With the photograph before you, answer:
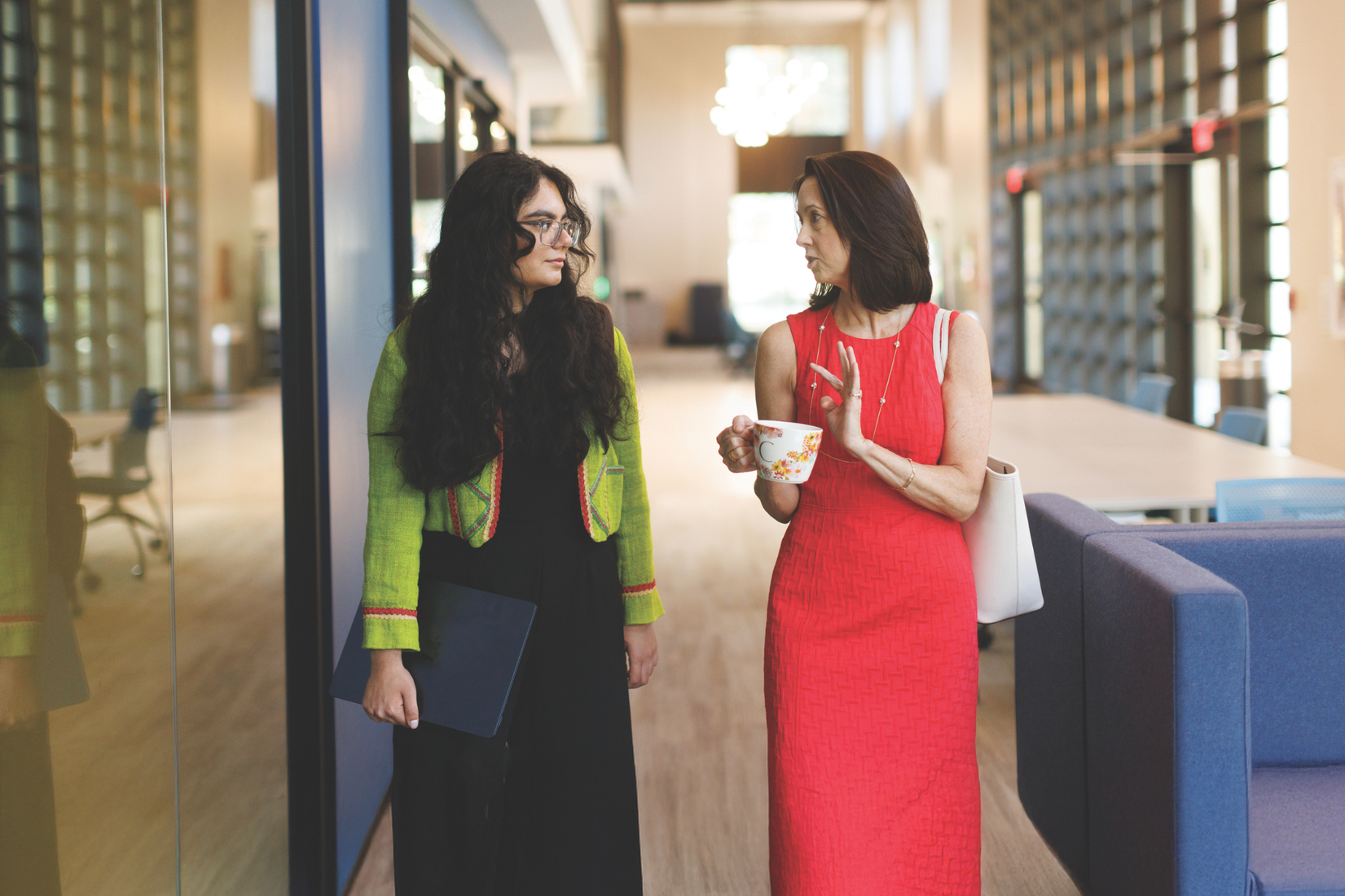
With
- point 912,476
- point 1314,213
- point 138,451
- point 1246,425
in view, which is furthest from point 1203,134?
point 138,451

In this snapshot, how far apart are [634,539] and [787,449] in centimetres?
36

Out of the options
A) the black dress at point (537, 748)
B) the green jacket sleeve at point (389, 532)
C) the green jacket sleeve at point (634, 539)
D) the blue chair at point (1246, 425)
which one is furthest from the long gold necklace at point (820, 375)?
the blue chair at point (1246, 425)

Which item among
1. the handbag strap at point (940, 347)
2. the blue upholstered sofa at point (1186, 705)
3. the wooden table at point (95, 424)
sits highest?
the handbag strap at point (940, 347)

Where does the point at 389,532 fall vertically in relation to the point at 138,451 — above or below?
below

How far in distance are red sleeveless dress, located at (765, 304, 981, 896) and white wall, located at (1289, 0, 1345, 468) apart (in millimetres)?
5113

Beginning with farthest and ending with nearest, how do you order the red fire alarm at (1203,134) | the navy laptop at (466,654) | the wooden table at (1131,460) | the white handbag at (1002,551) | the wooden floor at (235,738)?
1. the red fire alarm at (1203,134)
2. the wooden table at (1131,460)
3. the white handbag at (1002,551)
4. the navy laptop at (466,654)
5. the wooden floor at (235,738)

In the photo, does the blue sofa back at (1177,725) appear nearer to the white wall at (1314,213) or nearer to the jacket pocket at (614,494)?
the jacket pocket at (614,494)

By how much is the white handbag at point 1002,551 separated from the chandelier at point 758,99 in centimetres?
1525

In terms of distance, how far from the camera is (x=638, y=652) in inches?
78.3

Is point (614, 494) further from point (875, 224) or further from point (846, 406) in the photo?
point (875, 224)

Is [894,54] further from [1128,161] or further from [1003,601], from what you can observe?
[1003,601]

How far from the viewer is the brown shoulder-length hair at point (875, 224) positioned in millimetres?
1840

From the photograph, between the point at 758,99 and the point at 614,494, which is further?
the point at 758,99

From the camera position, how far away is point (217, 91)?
1.95 m
